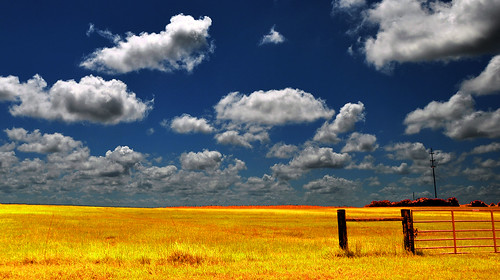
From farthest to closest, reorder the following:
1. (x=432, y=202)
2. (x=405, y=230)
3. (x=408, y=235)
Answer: (x=432, y=202), (x=405, y=230), (x=408, y=235)

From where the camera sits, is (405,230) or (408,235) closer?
(408,235)

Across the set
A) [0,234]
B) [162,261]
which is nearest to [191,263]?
[162,261]

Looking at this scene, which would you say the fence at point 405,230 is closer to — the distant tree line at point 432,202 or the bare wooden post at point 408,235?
the bare wooden post at point 408,235

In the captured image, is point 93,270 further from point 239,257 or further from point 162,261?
point 239,257

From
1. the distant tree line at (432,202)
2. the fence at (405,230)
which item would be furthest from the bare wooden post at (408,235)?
the distant tree line at (432,202)

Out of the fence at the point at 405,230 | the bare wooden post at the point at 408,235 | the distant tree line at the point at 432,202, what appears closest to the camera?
the fence at the point at 405,230

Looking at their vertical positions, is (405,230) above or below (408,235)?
above

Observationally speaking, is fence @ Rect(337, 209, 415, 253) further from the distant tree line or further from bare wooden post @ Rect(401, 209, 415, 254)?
the distant tree line

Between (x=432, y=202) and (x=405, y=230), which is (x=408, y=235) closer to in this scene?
(x=405, y=230)

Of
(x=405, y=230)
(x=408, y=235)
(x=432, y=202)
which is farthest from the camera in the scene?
(x=432, y=202)

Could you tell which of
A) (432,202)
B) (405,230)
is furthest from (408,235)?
(432,202)

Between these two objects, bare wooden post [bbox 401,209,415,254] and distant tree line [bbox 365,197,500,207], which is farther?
distant tree line [bbox 365,197,500,207]

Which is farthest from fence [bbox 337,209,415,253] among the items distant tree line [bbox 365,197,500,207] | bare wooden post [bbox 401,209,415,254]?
distant tree line [bbox 365,197,500,207]

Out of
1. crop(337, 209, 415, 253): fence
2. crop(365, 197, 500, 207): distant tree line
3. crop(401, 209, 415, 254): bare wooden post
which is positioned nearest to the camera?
crop(337, 209, 415, 253): fence
